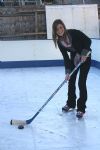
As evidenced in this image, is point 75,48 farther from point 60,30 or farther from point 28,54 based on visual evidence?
point 28,54

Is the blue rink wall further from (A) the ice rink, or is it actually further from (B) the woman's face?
(B) the woman's face

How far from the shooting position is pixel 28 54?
426 inches

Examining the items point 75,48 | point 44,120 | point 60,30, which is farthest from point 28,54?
point 60,30

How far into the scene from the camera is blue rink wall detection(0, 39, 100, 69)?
35.2ft

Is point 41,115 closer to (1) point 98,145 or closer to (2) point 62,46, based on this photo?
(2) point 62,46

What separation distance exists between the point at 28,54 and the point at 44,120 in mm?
6273

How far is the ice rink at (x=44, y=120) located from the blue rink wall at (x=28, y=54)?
2845 millimetres

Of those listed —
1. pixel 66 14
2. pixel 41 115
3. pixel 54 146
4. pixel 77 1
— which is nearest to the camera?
pixel 54 146

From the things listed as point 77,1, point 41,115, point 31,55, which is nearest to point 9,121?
point 41,115

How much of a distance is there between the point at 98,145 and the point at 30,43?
7.31 meters

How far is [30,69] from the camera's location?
33.9 feet

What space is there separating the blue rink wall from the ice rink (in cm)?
284

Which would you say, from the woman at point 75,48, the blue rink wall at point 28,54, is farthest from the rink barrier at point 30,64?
the woman at point 75,48

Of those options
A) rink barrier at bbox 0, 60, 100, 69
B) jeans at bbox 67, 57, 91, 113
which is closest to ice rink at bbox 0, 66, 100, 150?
jeans at bbox 67, 57, 91, 113
